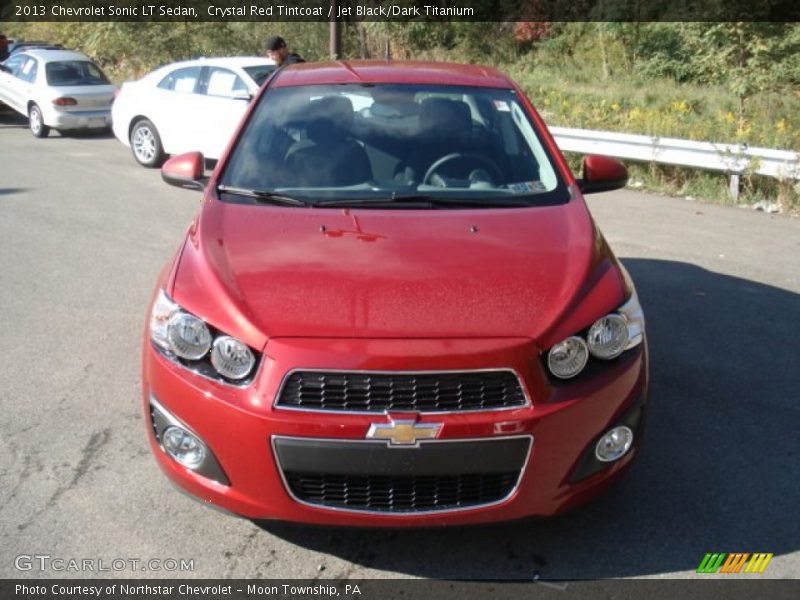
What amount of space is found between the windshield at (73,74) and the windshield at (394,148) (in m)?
14.1

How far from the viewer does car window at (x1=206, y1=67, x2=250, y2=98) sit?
42.3 feet

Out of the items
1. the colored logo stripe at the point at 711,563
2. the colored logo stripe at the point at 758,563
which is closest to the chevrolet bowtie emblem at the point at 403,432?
the colored logo stripe at the point at 711,563

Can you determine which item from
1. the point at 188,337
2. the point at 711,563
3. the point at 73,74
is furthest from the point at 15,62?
the point at 711,563

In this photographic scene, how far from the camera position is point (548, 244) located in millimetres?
3871

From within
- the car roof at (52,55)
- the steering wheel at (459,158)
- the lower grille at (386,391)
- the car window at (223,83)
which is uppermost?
the steering wheel at (459,158)

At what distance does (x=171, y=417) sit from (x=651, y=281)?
4.86m

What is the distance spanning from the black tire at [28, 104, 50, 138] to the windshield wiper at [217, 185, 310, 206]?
14.4 metres

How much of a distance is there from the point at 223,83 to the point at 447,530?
10649 mm

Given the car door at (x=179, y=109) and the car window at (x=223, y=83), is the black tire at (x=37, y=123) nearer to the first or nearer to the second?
the car door at (x=179, y=109)

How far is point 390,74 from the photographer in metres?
5.27

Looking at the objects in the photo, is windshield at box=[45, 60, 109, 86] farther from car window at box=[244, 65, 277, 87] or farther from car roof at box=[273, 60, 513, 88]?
car roof at box=[273, 60, 513, 88]

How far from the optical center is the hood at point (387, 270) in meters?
3.29

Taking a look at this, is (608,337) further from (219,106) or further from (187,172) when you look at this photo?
(219,106)

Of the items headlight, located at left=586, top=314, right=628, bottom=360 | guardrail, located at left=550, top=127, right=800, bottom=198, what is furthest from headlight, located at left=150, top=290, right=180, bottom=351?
guardrail, located at left=550, top=127, right=800, bottom=198
